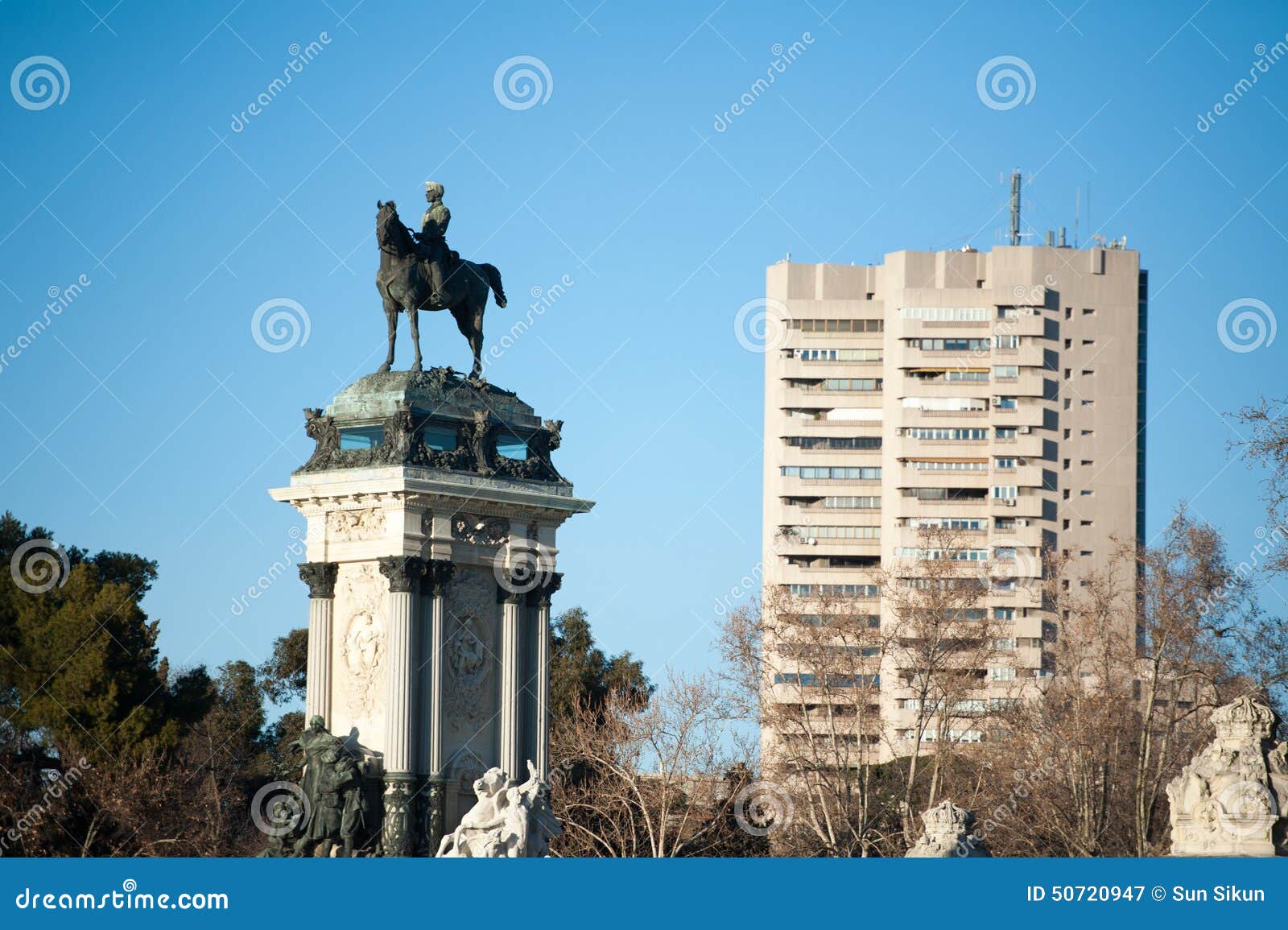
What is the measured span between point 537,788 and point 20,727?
28128 mm

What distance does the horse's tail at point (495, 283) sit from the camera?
33.7m

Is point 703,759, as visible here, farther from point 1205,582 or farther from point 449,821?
point 449,821

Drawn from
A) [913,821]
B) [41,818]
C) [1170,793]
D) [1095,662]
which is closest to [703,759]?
[913,821]

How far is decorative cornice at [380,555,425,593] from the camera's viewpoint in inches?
1196

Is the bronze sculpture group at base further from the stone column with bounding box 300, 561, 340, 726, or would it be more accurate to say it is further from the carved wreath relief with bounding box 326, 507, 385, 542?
the carved wreath relief with bounding box 326, 507, 385, 542

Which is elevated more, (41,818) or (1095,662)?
(1095,662)

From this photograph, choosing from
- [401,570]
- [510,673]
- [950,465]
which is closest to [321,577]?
[401,570]

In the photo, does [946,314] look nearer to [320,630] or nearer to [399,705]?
[320,630]

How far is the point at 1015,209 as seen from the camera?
411ft

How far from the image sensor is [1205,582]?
5034 cm

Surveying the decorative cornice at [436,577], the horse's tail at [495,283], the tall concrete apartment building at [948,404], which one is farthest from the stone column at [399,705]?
the tall concrete apartment building at [948,404]

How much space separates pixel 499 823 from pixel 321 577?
16.0ft

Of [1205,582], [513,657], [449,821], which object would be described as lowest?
[449,821]

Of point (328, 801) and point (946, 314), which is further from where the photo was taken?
point (946, 314)
